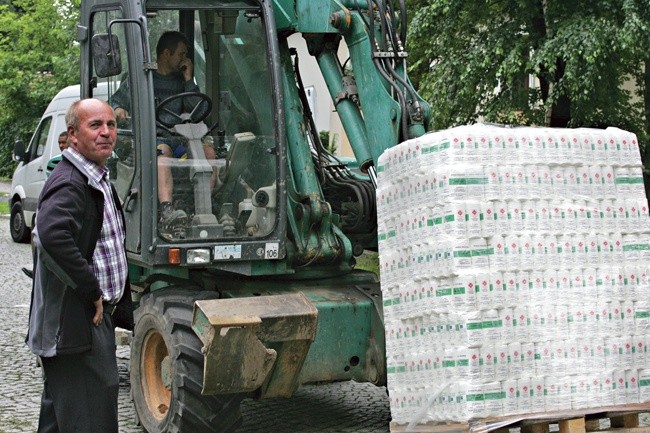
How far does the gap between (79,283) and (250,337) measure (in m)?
1.63

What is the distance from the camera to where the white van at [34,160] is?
1842cm

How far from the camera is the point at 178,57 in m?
8.00

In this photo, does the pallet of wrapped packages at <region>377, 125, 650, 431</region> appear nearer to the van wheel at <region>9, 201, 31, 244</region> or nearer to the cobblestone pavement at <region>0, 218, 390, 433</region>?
the cobblestone pavement at <region>0, 218, 390, 433</region>

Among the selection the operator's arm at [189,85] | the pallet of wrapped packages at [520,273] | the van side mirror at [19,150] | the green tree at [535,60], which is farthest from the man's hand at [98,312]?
the van side mirror at [19,150]

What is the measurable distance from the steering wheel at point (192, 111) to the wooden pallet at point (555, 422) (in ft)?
8.50

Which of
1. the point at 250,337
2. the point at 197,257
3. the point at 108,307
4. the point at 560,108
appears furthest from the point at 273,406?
the point at 560,108

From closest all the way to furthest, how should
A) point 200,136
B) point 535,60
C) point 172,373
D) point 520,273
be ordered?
1. point 520,273
2. point 172,373
3. point 200,136
4. point 535,60

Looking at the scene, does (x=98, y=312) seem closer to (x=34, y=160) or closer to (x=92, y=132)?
(x=92, y=132)

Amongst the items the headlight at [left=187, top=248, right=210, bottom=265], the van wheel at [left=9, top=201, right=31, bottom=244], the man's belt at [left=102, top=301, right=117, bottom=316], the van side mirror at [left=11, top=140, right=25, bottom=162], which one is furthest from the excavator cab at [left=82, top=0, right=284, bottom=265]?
the van wheel at [left=9, top=201, right=31, bottom=244]

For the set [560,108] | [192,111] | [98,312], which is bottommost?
[98,312]

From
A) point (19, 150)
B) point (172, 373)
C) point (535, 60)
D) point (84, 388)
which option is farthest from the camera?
point (19, 150)

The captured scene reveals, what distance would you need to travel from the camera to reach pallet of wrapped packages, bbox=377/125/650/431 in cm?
582

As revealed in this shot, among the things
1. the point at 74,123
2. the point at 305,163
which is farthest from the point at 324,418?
the point at 74,123

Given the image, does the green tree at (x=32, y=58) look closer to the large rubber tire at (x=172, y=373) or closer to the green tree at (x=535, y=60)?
the green tree at (x=535, y=60)
